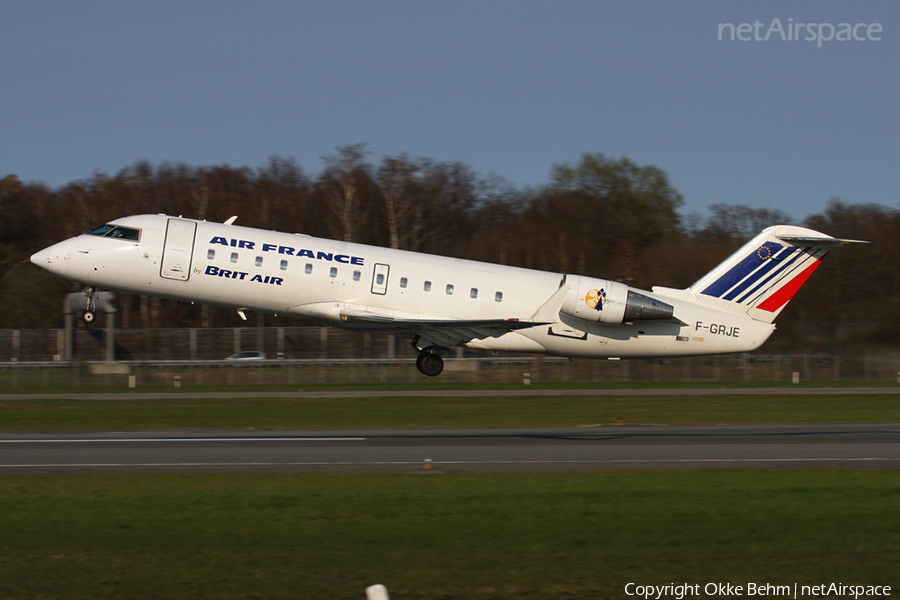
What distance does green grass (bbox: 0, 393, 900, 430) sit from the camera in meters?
25.2

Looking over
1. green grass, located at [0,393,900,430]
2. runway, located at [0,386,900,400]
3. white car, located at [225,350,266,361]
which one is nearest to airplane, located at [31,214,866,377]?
green grass, located at [0,393,900,430]

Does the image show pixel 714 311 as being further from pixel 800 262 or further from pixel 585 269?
pixel 585 269

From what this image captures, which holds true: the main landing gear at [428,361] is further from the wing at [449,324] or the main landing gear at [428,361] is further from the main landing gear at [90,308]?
the main landing gear at [90,308]

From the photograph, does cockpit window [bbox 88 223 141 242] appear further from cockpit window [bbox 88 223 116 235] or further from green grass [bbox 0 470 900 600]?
green grass [bbox 0 470 900 600]

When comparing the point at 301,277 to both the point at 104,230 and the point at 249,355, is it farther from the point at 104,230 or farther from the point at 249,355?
the point at 249,355

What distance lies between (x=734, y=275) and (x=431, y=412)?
1128 cm

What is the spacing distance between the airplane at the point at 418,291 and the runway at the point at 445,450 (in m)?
3.72

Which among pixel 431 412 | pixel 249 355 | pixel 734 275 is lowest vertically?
pixel 431 412

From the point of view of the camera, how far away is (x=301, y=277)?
24297 millimetres

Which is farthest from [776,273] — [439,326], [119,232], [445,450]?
[119,232]

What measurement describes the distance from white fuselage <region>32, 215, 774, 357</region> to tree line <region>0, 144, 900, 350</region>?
3049 cm

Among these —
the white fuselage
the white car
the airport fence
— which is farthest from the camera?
the white car

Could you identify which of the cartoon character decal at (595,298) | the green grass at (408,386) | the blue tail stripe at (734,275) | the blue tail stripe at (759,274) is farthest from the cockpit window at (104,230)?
the blue tail stripe at (759,274)

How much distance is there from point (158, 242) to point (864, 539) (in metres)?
19.7
